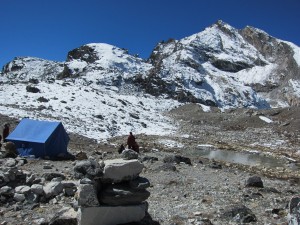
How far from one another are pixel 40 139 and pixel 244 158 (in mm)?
17096

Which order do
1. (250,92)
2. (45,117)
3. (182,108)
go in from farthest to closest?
(250,92) → (182,108) → (45,117)

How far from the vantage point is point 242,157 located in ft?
109

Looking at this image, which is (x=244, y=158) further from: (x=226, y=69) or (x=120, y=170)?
(x=226, y=69)

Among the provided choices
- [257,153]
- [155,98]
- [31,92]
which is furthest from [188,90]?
[257,153]

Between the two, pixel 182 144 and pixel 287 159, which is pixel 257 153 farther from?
pixel 182 144

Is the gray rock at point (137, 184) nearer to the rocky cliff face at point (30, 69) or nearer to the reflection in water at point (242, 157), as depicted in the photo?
the reflection in water at point (242, 157)

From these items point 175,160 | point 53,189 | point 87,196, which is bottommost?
point 53,189

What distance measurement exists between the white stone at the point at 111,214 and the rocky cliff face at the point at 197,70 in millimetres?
80878

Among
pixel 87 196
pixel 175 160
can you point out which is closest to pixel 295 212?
pixel 87 196

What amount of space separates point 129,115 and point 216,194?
37.9m

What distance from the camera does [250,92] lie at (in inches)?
4724

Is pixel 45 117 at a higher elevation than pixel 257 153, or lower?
higher

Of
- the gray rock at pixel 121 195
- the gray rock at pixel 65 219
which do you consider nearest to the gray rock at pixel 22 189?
the gray rock at pixel 65 219

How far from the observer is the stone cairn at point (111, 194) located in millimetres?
9711
